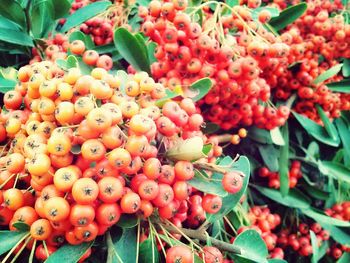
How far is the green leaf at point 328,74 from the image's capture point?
200 centimetres

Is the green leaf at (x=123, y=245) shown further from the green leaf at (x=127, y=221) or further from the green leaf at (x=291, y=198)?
the green leaf at (x=291, y=198)

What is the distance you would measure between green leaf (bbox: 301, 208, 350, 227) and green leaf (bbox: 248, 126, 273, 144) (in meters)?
0.46

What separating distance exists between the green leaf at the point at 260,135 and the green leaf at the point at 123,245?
1.17 meters

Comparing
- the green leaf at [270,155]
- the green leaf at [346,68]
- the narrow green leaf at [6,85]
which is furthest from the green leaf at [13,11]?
the green leaf at [346,68]

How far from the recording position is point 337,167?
2.23m

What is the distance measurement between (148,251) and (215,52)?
83cm

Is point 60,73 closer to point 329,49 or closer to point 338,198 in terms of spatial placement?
point 329,49

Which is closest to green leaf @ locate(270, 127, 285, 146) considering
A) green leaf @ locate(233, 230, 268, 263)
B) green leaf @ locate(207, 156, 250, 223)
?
green leaf @ locate(207, 156, 250, 223)

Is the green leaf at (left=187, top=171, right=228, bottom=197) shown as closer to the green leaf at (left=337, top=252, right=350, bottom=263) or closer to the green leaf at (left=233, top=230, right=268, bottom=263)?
the green leaf at (left=233, top=230, right=268, bottom=263)

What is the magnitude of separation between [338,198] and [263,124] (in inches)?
33.8

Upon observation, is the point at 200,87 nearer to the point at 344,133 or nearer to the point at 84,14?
the point at 84,14

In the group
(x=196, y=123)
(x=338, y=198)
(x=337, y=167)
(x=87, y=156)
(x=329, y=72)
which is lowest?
(x=338, y=198)

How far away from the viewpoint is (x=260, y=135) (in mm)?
2139

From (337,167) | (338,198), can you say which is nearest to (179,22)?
(337,167)
